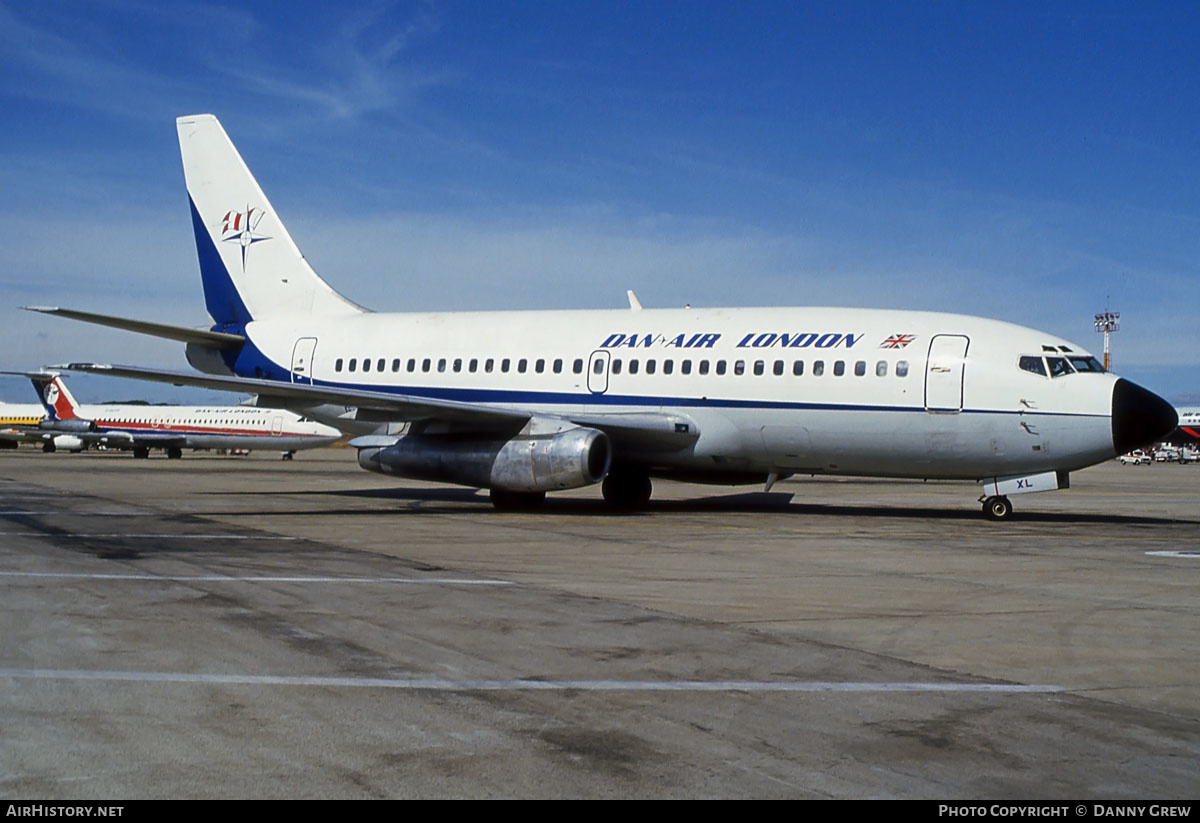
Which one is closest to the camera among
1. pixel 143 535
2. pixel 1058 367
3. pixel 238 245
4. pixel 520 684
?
pixel 520 684

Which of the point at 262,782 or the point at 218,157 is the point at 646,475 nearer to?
the point at 218,157

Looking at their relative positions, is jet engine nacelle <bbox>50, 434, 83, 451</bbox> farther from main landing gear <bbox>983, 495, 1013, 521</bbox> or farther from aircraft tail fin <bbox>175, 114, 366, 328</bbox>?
main landing gear <bbox>983, 495, 1013, 521</bbox>

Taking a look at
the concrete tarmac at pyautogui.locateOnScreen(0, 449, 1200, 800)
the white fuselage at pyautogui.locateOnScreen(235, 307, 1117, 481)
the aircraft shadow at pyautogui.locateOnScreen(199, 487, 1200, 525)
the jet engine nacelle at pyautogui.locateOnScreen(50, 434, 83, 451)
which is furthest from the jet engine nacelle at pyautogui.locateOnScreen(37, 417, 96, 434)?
the concrete tarmac at pyautogui.locateOnScreen(0, 449, 1200, 800)

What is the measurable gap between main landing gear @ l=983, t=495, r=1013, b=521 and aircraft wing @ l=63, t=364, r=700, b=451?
5.23m

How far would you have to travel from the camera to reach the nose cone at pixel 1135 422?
18.0 m

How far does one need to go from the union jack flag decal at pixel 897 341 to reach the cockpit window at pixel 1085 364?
2.56 meters

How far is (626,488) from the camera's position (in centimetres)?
2292

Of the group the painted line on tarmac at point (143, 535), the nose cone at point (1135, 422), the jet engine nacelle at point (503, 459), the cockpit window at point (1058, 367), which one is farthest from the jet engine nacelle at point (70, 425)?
the nose cone at point (1135, 422)

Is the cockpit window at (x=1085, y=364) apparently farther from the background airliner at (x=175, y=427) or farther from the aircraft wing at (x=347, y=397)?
the background airliner at (x=175, y=427)

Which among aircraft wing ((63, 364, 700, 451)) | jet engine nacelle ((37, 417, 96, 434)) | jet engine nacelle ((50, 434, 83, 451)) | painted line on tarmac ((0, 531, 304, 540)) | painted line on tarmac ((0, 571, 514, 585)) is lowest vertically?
jet engine nacelle ((50, 434, 83, 451))

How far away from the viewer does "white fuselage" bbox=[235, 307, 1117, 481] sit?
18750mm

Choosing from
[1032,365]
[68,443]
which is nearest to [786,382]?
[1032,365]

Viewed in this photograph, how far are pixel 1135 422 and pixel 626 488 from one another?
9310 millimetres

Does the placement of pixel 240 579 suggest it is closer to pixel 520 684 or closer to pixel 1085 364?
pixel 520 684
